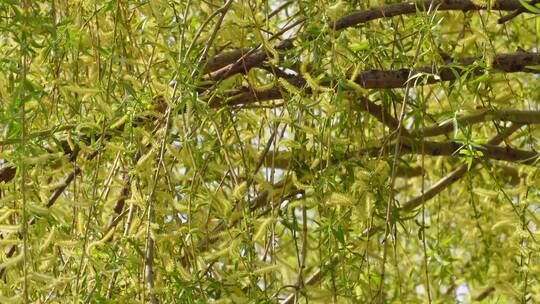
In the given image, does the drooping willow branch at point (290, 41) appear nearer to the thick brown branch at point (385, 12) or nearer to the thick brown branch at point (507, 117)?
the thick brown branch at point (385, 12)

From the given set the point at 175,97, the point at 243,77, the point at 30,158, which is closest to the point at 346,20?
the point at 243,77

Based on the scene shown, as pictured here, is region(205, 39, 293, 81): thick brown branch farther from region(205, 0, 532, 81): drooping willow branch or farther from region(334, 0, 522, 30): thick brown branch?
region(334, 0, 522, 30): thick brown branch

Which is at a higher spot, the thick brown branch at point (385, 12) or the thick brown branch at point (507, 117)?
the thick brown branch at point (385, 12)

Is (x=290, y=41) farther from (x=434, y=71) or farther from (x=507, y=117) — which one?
(x=507, y=117)

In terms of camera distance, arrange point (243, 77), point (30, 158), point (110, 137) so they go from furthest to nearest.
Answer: point (243, 77) < point (110, 137) < point (30, 158)

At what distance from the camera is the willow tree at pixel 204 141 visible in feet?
5.30

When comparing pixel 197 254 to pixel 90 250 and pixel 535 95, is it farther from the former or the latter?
pixel 535 95

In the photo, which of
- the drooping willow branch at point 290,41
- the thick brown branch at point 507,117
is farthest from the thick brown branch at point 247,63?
the thick brown branch at point 507,117

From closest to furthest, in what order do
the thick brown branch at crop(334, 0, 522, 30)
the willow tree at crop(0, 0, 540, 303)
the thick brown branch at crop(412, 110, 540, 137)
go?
1. the willow tree at crop(0, 0, 540, 303)
2. the thick brown branch at crop(334, 0, 522, 30)
3. the thick brown branch at crop(412, 110, 540, 137)

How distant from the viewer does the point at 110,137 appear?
1905 millimetres

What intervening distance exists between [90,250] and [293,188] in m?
0.55

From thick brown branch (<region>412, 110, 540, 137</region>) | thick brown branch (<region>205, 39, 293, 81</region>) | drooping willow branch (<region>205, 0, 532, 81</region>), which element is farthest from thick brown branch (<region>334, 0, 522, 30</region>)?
thick brown branch (<region>412, 110, 540, 137</region>)

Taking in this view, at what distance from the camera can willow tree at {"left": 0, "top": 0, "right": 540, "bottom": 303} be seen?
5.30 feet

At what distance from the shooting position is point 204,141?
182cm
